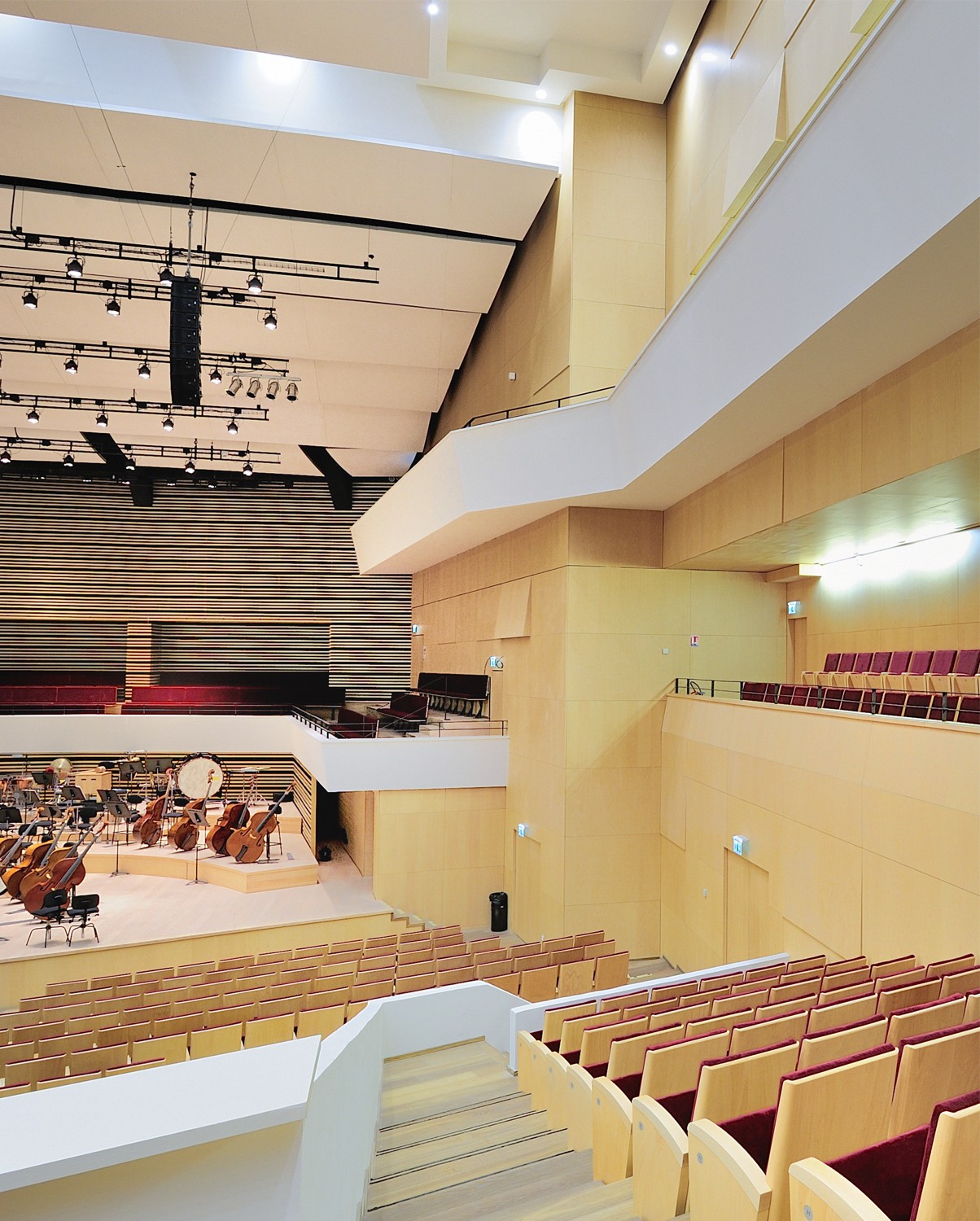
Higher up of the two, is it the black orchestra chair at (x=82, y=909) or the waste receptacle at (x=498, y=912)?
the black orchestra chair at (x=82, y=909)

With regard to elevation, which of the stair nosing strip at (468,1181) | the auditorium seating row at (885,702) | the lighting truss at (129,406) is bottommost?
the stair nosing strip at (468,1181)

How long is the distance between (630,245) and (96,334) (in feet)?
29.8

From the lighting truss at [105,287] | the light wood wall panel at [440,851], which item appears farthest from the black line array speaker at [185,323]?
the light wood wall panel at [440,851]

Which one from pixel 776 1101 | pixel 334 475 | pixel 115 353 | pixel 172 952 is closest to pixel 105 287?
pixel 115 353

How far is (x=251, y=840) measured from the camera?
1518cm

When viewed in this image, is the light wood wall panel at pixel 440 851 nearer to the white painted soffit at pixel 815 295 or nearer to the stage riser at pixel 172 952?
the stage riser at pixel 172 952

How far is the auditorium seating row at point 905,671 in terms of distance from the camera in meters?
8.27

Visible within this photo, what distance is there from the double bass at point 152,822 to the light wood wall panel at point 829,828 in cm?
1071

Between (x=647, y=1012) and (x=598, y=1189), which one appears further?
(x=647, y=1012)

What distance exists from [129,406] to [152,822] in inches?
339

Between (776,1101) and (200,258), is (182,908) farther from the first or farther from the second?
(776,1101)

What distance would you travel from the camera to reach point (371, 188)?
11.2 metres

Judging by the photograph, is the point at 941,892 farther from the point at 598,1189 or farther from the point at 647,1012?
the point at 598,1189

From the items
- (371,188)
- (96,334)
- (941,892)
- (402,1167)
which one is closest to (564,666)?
(941,892)
